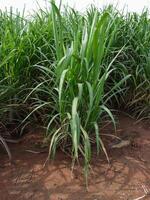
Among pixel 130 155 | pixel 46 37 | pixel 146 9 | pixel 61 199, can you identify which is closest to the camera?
pixel 61 199

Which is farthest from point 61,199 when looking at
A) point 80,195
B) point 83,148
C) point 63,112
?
point 63,112

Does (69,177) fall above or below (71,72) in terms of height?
below

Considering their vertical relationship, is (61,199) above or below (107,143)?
below

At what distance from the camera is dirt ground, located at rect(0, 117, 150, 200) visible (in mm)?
1954

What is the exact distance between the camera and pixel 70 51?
6.59ft

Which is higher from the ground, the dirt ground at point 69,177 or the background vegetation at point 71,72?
the background vegetation at point 71,72

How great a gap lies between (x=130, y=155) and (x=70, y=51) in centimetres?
79

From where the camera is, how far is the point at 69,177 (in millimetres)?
2064

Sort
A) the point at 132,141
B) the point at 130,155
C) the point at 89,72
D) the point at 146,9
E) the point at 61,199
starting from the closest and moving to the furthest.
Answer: the point at 61,199
the point at 89,72
the point at 130,155
the point at 132,141
the point at 146,9

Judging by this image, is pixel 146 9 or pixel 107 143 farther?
Result: pixel 146 9

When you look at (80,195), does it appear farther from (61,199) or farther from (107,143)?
(107,143)

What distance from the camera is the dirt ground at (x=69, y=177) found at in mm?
1954

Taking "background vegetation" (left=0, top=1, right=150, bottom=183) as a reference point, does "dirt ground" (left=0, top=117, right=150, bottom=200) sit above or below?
below

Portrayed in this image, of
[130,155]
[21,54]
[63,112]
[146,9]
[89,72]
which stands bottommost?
[130,155]
